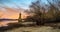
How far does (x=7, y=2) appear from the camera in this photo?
2613mm

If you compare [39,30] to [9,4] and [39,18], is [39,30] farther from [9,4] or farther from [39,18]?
[9,4]

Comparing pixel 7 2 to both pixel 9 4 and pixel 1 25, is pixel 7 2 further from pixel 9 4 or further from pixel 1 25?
pixel 1 25

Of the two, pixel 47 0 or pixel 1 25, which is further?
pixel 47 0

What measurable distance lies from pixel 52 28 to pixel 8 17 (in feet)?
2.74

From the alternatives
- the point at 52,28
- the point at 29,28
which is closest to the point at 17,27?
the point at 29,28

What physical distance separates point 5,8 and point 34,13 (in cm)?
54

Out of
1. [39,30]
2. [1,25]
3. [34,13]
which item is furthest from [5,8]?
[39,30]

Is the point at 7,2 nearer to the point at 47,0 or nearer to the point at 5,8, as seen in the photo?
the point at 5,8

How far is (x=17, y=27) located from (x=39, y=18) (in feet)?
1.45

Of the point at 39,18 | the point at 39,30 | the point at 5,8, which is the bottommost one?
→ the point at 39,30

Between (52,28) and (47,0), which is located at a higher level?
(47,0)

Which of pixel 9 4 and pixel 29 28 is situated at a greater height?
pixel 9 4

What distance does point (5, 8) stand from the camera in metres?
2.60

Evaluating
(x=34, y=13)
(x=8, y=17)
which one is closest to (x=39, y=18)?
(x=34, y=13)
